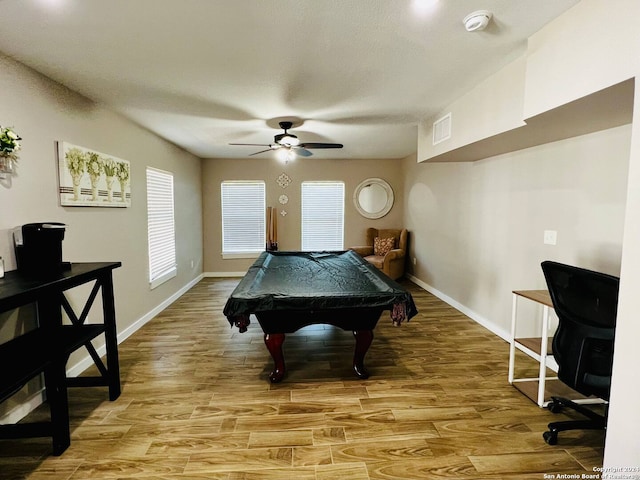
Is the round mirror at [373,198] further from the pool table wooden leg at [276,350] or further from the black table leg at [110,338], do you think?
the black table leg at [110,338]

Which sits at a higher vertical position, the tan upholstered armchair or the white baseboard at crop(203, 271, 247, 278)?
the tan upholstered armchair

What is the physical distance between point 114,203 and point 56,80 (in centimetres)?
117

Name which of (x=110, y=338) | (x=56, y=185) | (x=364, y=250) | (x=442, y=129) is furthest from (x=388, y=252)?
(x=56, y=185)

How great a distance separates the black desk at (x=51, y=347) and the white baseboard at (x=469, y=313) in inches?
144

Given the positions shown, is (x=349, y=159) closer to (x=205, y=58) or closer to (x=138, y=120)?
(x=138, y=120)

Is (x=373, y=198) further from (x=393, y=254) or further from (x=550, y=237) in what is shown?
(x=550, y=237)

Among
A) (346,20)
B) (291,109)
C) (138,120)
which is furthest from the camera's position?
(138,120)

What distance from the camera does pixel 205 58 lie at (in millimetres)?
2145

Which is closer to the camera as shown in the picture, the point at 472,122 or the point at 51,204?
the point at 51,204

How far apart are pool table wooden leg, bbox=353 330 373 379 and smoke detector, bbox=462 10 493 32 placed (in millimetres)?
2183

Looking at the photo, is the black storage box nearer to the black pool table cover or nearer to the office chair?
the black pool table cover

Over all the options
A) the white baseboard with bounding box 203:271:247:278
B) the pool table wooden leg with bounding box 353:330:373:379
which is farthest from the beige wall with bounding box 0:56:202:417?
the pool table wooden leg with bounding box 353:330:373:379

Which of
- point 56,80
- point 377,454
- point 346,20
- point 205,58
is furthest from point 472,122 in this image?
point 56,80

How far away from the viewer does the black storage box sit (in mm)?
2059
